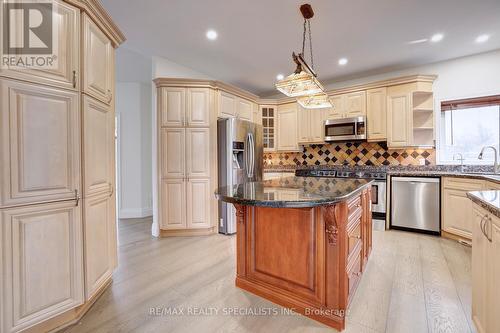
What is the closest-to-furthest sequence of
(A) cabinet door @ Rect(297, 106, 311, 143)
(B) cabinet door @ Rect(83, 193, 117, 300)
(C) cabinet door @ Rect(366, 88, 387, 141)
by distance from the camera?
(B) cabinet door @ Rect(83, 193, 117, 300) < (C) cabinet door @ Rect(366, 88, 387, 141) < (A) cabinet door @ Rect(297, 106, 311, 143)

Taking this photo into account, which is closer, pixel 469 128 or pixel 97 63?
pixel 97 63

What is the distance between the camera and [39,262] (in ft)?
4.87

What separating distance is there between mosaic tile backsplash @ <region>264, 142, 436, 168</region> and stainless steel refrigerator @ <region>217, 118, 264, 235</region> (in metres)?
Result: 1.69

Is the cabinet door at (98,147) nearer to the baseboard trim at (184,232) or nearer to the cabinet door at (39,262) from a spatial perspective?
the cabinet door at (39,262)

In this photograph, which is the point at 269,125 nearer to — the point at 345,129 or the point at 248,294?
the point at 345,129

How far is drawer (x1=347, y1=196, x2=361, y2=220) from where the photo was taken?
1759 millimetres

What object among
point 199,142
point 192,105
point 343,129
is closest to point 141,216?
point 199,142

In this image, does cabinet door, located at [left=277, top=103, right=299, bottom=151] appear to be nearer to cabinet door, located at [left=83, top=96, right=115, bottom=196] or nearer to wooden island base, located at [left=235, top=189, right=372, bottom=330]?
wooden island base, located at [left=235, top=189, right=372, bottom=330]

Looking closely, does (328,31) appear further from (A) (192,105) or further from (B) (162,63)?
(B) (162,63)

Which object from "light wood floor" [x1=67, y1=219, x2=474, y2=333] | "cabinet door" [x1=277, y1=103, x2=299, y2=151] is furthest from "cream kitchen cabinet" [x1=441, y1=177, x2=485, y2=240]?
"cabinet door" [x1=277, y1=103, x2=299, y2=151]

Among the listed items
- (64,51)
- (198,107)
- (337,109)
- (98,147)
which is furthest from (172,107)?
(337,109)

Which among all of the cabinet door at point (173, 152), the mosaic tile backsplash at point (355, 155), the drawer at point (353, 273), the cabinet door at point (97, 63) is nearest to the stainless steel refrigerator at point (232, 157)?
the cabinet door at point (173, 152)

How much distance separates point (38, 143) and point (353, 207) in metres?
2.23

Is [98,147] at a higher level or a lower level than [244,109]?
lower
